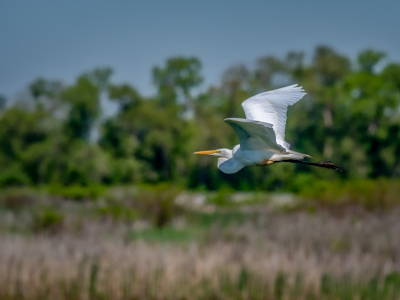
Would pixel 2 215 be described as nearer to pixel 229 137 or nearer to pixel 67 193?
pixel 67 193

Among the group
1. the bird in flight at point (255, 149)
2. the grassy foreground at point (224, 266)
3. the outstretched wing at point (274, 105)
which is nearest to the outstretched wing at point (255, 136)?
the bird in flight at point (255, 149)

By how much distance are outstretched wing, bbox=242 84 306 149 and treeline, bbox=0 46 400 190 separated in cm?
2088

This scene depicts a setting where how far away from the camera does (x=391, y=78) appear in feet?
95.8

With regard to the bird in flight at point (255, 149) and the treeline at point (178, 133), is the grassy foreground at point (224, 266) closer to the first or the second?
the bird in flight at point (255, 149)

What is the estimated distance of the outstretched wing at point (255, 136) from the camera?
94.8 inches

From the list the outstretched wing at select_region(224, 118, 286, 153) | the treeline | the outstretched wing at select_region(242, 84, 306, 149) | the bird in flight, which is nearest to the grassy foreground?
the outstretched wing at select_region(242, 84, 306, 149)

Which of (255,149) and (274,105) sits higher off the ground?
(274,105)

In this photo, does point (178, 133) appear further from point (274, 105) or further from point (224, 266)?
point (274, 105)

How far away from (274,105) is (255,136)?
0.73m

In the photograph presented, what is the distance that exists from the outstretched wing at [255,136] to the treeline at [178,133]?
2155 centimetres

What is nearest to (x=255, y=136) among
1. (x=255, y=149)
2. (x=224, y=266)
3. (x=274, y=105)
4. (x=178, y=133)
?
(x=255, y=149)

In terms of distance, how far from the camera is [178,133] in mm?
29703

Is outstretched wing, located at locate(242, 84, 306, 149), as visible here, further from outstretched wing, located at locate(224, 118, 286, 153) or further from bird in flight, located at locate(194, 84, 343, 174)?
outstretched wing, located at locate(224, 118, 286, 153)

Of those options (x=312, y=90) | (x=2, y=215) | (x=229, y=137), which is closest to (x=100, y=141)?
(x=229, y=137)
